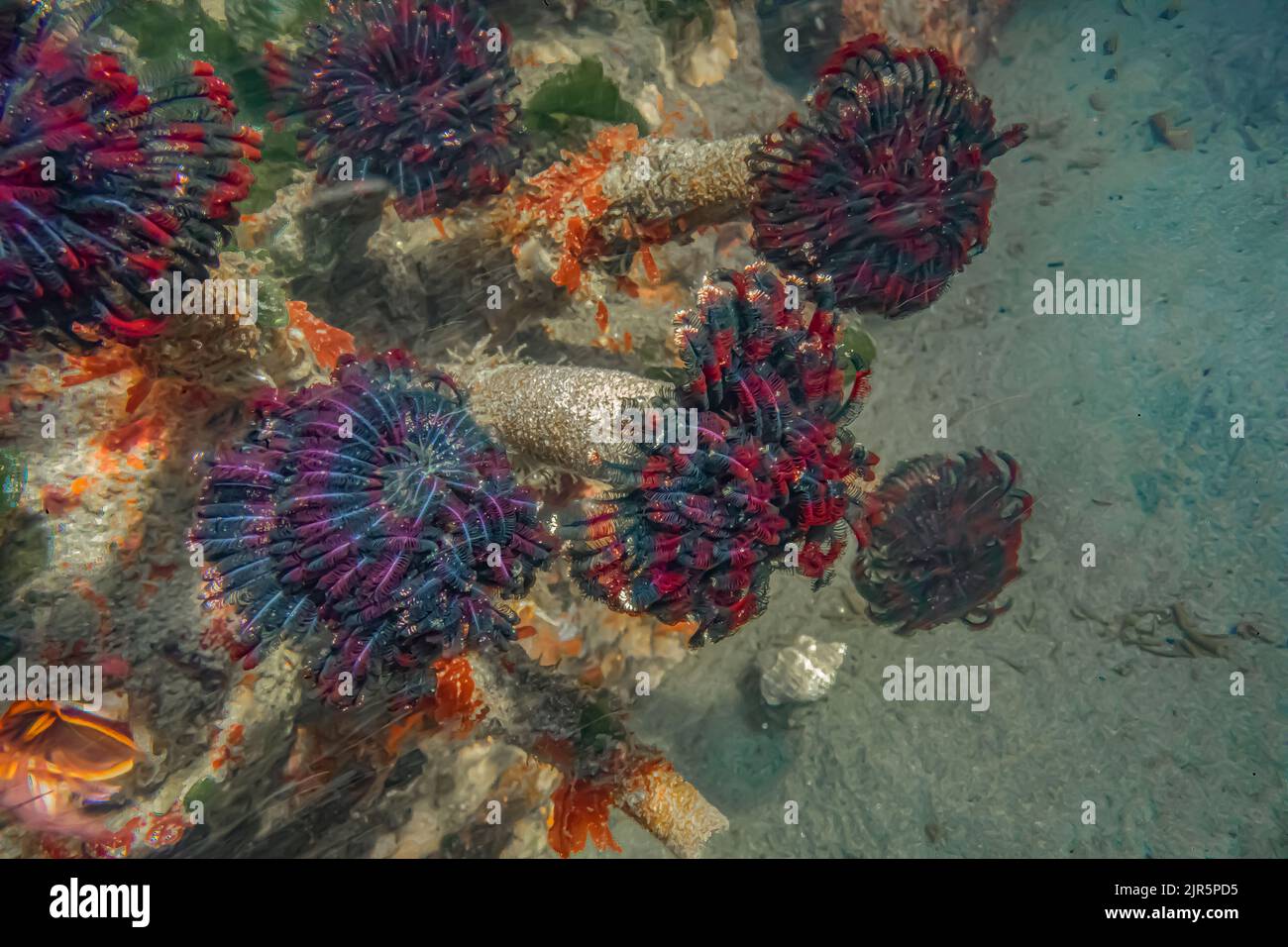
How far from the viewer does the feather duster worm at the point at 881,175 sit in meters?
4.75

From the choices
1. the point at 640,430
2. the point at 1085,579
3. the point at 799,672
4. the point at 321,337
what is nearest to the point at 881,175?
the point at 640,430

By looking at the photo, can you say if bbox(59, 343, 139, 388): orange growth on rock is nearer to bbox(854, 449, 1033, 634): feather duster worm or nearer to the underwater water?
the underwater water

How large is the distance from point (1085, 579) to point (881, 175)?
4620 millimetres

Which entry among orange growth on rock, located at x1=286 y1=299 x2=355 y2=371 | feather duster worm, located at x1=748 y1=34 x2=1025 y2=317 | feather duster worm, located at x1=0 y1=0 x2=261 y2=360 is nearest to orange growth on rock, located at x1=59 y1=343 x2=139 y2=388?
feather duster worm, located at x1=0 y1=0 x2=261 y2=360

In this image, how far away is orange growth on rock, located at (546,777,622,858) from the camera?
4910 millimetres

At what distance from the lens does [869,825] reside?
629cm

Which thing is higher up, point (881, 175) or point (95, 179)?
point (881, 175)

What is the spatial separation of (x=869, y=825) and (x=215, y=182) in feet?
21.5

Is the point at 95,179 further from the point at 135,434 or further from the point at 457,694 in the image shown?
the point at 457,694

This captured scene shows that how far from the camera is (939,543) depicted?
6.32 meters

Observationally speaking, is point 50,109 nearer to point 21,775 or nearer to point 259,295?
point 259,295

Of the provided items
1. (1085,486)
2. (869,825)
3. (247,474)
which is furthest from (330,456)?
(1085,486)

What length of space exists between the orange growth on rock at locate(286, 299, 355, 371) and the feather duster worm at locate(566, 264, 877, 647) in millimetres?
2664

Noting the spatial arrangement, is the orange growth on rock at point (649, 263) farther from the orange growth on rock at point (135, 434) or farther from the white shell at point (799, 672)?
the orange growth on rock at point (135, 434)
